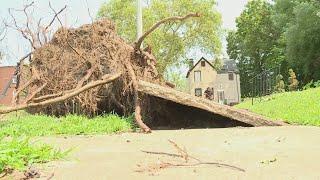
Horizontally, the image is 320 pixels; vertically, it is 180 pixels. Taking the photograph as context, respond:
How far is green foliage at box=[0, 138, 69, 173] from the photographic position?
16.2 ft

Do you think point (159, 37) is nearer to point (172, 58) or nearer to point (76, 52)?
point (172, 58)

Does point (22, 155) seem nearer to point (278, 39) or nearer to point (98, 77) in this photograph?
point (98, 77)

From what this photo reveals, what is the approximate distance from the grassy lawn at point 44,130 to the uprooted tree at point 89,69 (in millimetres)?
410

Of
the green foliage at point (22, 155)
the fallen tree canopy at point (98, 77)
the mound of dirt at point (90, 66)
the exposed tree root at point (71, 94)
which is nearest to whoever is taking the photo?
the green foliage at point (22, 155)

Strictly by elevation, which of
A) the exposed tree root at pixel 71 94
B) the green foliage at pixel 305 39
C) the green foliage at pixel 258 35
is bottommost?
the exposed tree root at pixel 71 94

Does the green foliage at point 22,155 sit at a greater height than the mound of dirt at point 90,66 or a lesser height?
lesser

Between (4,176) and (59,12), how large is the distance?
6.94 m

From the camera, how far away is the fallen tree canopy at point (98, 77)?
9219 mm

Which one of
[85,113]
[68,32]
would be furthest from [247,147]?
[68,32]

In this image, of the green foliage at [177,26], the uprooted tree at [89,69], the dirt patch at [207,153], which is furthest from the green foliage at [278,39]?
the dirt patch at [207,153]

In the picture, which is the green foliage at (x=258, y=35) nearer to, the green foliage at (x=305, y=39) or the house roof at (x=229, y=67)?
the house roof at (x=229, y=67)

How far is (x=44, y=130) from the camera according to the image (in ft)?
27.6

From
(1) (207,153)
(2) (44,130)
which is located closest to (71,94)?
(2) (44,130)

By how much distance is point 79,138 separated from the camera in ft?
24.7
